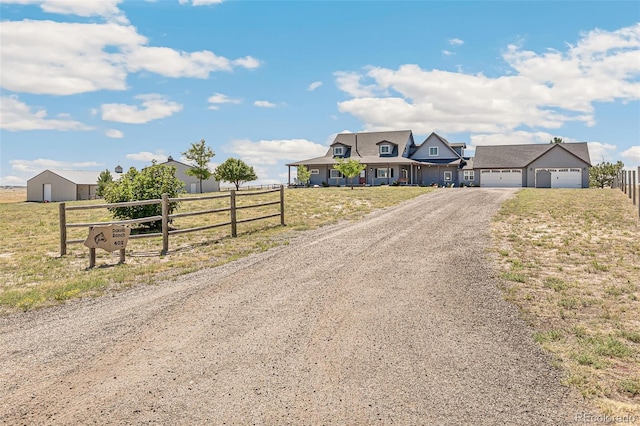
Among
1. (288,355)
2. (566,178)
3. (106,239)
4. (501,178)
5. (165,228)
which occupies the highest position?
(501,178)

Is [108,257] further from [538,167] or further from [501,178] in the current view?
[538,167]

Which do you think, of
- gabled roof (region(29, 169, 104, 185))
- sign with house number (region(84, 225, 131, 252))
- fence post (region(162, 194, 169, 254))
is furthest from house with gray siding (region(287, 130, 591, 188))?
sign with house number (region(84, 225, 131, 252))

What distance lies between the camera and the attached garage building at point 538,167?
1964 inches

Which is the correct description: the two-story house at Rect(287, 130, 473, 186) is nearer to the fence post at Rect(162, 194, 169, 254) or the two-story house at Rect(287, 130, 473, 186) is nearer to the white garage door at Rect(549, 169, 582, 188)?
the white garage door at Rect(549, 169, 582, 188)

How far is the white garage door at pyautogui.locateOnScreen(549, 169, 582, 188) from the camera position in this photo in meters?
49.8

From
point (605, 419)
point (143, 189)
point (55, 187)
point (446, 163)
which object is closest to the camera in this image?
point (605, 419)

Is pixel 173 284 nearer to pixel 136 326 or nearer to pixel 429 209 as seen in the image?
pixel 136 326

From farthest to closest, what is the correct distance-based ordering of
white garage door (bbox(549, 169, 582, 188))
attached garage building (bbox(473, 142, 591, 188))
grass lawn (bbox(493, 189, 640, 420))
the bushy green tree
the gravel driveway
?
attached garage building (bbox(473, 142, 591, 188))
white garage door (bbox(549, 169, 582, 188))
the bushy green tree
grass lawn (bbox(493, 189, 640, 420))
the gravel driveway

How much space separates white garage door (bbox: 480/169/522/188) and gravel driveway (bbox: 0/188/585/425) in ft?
151

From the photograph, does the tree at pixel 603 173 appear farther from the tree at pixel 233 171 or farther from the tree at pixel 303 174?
the tree at pixel 233 171

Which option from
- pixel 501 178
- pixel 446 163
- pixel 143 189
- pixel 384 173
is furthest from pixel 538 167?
pixel 143 189

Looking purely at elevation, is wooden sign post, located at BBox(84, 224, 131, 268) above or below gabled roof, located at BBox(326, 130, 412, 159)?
below

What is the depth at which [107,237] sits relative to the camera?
11.8 m

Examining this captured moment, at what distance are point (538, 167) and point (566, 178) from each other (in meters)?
3.16
